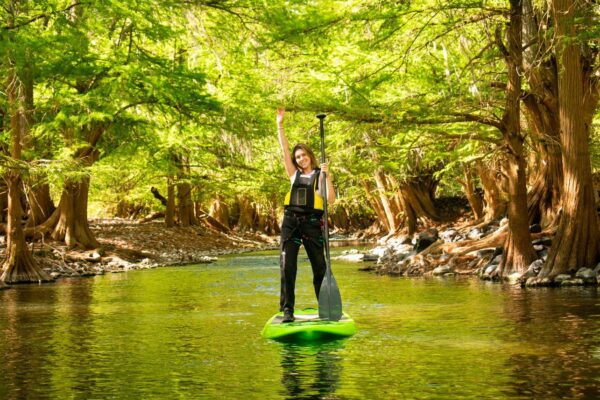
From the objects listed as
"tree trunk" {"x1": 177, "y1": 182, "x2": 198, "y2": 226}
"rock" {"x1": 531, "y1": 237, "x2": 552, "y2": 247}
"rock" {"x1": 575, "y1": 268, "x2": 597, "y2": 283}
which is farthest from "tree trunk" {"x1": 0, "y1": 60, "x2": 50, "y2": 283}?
"tree trunk" {"x1": 177, "y1": 182, "x2": 198, "y2": 226}

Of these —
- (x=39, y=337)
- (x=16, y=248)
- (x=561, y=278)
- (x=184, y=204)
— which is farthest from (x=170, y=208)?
(x=39, y=337)

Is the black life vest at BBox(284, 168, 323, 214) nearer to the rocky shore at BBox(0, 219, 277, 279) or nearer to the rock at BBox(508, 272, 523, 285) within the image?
the rock at BBox(508, 272, 523, 285)

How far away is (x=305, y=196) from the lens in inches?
389

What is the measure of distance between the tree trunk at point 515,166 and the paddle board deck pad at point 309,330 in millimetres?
8578

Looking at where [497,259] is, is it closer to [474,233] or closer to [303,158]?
[474,233]

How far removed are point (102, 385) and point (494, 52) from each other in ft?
45.0

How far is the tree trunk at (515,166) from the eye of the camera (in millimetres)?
17453

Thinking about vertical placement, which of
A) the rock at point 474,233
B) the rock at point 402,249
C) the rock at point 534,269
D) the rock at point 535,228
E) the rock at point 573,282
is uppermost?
the rock at point 535,228

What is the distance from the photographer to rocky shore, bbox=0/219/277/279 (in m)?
24.7

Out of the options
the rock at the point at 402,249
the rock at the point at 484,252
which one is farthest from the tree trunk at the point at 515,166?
the rock at the point at 402,249

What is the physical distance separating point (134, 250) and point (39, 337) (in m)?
20.4

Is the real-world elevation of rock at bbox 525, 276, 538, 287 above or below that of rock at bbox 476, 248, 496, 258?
below

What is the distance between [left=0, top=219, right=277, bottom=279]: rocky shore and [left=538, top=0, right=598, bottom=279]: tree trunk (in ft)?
42.1

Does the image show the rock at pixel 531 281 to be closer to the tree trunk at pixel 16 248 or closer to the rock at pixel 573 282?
the rock at pixel 573 282
